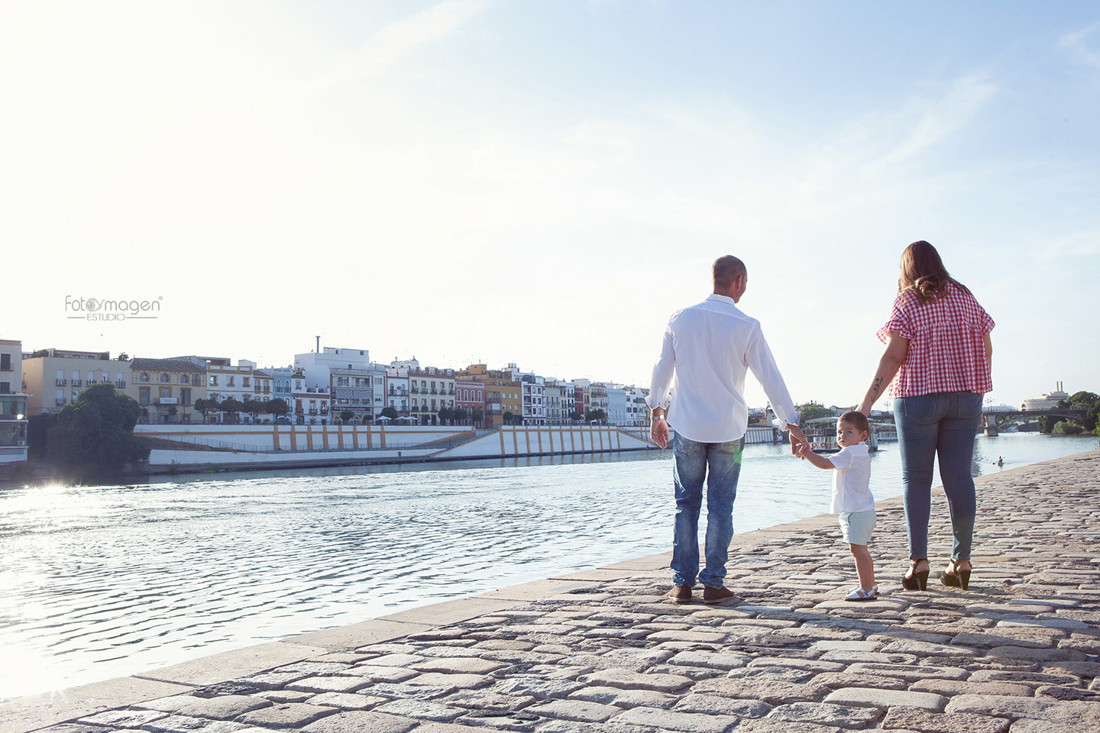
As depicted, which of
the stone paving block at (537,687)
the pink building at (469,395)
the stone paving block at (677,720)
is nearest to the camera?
the stone paving block at (677,720)

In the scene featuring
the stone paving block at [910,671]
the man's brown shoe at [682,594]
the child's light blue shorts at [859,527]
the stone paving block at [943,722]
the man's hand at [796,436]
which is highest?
the man's hand at [796,436]

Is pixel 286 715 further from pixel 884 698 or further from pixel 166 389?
pixel 166 389

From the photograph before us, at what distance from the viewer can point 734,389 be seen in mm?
5031

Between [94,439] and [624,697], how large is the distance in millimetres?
59808

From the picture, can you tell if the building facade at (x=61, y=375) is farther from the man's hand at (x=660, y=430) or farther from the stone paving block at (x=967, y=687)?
the stone paving block at (x=967, y=687)

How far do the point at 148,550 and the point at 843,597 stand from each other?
48.2ft

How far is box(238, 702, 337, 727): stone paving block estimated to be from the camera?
9.31 ft

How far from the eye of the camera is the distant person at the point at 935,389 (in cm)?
489

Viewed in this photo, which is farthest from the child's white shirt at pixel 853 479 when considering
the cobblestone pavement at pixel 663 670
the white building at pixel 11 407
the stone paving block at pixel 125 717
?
the white building at pixel 11 407

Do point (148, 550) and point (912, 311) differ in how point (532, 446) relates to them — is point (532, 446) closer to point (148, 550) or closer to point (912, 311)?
point (148, 550)

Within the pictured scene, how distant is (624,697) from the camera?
303 cm

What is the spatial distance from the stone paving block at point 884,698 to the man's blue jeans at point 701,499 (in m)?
1.90

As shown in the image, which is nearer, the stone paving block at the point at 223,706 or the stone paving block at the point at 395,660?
the stone paving block at the point at 223,706

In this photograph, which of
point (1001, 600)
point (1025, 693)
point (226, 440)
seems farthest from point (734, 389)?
point (226, 440)
